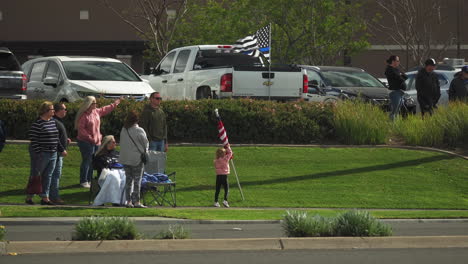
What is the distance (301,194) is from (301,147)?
3515mm

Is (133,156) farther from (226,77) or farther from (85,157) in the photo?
(226,77)

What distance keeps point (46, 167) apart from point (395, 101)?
30.9 ft

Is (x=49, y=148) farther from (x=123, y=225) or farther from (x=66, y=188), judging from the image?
(x=123, y=225)

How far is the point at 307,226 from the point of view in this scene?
1144 cm

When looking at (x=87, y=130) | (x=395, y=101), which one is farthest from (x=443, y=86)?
(x=87, y=130)

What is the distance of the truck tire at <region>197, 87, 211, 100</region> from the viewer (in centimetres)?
2398

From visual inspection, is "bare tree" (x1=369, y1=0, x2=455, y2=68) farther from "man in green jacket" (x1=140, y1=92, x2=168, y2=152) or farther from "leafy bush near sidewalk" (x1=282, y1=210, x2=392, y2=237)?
"leafy bush near sidewalk" (x1=282, y1=210, x2=392, y2=237)

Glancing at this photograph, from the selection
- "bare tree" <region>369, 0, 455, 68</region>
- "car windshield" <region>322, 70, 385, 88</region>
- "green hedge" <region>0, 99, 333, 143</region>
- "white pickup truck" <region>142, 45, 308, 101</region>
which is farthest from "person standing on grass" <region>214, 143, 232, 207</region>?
"bare tree" <region>369, 0, 455, 68</region>

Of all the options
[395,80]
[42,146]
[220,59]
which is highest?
[220,59]

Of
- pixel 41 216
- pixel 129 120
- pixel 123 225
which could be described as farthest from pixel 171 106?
pixel 123 225

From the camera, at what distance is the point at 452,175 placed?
65.9 feet

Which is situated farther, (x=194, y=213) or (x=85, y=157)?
(x=85, y=157)

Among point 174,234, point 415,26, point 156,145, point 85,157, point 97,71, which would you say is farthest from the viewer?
point 415,26

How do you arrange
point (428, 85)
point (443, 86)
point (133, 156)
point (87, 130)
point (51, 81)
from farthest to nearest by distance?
point (443, 86)
point (428, 85)
point (51, 81)
point (87, 130)
point (133, 156)
